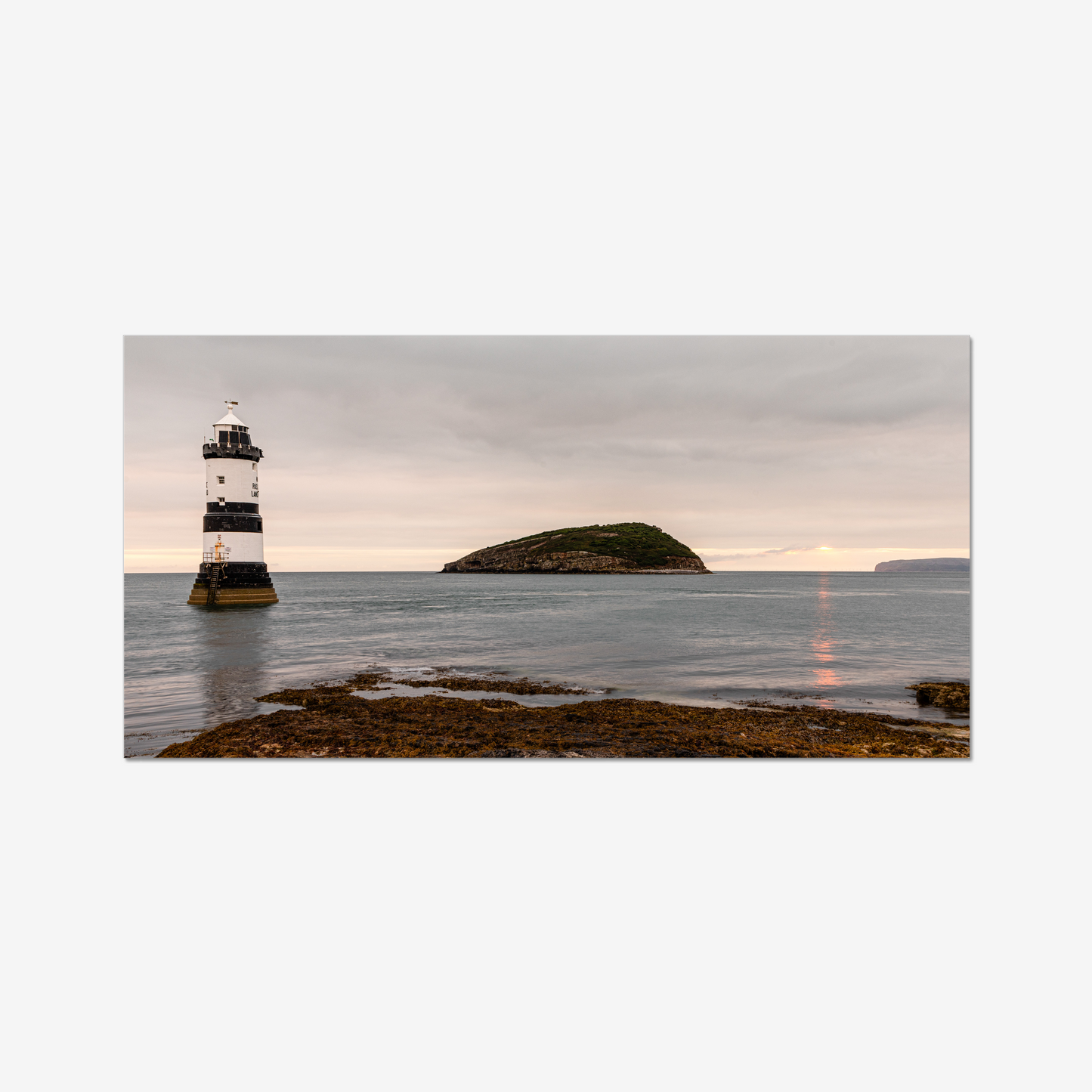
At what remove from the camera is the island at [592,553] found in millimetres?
10180

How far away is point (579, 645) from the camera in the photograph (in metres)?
11.2

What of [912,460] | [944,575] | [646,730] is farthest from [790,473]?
[646,730]

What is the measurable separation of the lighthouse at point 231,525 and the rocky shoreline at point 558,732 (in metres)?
2.55

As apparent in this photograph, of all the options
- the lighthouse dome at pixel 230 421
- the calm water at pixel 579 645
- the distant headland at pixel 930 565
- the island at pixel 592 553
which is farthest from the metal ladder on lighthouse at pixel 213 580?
the distant headland at pixel 930 565

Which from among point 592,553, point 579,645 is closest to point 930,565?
point 579,645

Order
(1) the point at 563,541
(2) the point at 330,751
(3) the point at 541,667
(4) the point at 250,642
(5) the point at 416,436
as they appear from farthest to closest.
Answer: (1) the point at 563,541 → (4) the point at 250,642 → (3) the point at 541,667 → (5) the point at 416,436 → (2) the point at 330,751

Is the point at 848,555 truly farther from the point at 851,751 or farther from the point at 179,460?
the point at 179,460

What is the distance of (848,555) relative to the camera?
7535mm

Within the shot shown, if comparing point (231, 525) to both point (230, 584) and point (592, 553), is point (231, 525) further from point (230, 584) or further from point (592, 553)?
point (592, 553)

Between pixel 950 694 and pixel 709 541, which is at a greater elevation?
pixel 709 541

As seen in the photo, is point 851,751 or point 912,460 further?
point 912,460

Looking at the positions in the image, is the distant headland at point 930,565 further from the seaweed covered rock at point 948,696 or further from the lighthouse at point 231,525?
the lighthouse at point 231,525

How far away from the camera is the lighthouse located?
6.99 metres

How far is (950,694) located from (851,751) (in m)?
2.16
